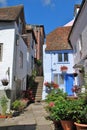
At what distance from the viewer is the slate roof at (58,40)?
75.2ft

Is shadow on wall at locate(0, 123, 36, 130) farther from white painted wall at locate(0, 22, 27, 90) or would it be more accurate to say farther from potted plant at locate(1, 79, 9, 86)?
white painted wall at locate(0, 22, 27, 90)

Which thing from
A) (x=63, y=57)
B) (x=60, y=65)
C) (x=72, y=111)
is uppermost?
(x=63, y=57)

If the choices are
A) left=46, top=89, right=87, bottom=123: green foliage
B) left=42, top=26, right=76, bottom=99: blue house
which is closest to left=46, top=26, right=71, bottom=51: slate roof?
left=42, top=26, right=76, bottom=99: blue house

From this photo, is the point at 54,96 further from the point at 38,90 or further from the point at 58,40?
the point at 58,40

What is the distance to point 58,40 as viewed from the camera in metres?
24.3

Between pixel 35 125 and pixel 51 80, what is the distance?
1229cm

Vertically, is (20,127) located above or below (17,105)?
below

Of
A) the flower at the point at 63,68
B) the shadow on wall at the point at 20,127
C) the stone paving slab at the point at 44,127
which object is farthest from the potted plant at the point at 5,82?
the flower at the point at 63,68

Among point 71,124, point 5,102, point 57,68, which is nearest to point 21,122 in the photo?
point 5,102

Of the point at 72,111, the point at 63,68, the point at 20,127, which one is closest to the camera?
the point at 72,111

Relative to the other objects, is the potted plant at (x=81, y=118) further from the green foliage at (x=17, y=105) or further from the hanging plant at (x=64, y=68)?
the hanging plant at (x=64, y=68)

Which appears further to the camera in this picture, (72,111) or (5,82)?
(5,82)

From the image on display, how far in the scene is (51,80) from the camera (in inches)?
866

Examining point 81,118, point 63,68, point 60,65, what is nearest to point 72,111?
point 81,118
